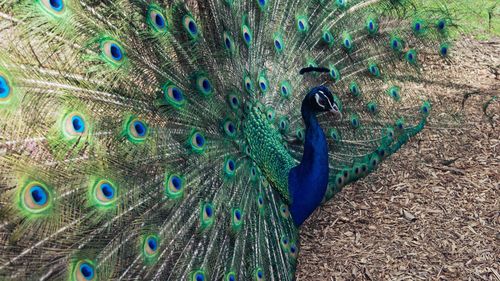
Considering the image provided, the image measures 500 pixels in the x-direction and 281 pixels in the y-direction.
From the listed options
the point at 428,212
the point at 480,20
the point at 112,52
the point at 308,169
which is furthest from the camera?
the point at 480,20

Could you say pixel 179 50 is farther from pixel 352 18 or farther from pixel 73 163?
pixel 352 18

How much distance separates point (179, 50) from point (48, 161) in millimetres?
770

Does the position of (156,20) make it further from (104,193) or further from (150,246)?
(150,246)

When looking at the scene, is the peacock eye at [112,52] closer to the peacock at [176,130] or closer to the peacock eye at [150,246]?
the peacock at [176,130]

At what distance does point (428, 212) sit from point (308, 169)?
90 centimetres

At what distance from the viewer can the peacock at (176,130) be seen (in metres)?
1.56

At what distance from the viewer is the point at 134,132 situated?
188 cm

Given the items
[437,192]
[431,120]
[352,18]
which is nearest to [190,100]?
[352,18]

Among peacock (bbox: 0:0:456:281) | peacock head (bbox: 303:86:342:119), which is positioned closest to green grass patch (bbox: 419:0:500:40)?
peacock (bbox: 0:0:456:281)

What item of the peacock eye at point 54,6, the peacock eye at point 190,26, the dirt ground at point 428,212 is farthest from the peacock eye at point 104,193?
the dirt ground at point 428,212

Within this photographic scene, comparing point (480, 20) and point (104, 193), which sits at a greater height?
point (480, 20)

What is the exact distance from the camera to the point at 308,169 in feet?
8.54

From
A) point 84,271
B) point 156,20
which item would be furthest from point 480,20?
A: point 84,271

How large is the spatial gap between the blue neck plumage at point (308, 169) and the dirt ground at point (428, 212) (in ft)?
1.19
